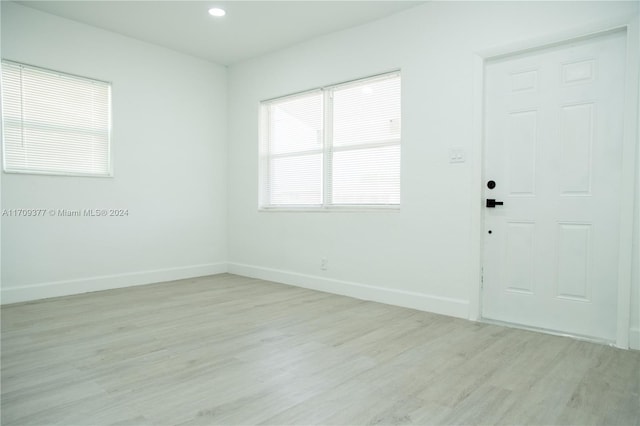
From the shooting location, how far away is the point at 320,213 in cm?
457

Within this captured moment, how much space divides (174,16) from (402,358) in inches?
152

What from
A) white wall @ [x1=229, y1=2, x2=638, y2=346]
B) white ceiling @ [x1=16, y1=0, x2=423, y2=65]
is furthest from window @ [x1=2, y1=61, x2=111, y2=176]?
white wall @ [x1=229, y1=2, x2=638, y2=346]

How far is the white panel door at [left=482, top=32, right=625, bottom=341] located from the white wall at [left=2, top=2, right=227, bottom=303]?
3.62 m

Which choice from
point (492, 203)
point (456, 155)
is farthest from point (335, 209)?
point (492, 203)

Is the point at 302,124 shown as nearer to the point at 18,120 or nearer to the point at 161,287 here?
the point at 161,287

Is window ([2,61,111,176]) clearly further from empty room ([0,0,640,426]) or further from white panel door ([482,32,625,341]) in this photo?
white panel door ([482,32,625,341])

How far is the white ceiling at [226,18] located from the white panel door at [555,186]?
140 cm

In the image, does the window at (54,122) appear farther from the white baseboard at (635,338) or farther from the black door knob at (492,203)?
the white baseboard at (635,338)

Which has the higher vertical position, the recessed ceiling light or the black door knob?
the recessed ceiling light

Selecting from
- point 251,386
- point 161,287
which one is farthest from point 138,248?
point 251,386

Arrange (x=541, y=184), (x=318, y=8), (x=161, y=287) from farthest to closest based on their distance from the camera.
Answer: (x=161, y=287), (x=318, y=8), (x=541, y=184)

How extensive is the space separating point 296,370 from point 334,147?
2762 millimetres

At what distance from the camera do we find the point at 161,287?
462 centimetres

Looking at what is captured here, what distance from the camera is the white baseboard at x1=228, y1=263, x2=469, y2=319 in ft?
11.5
